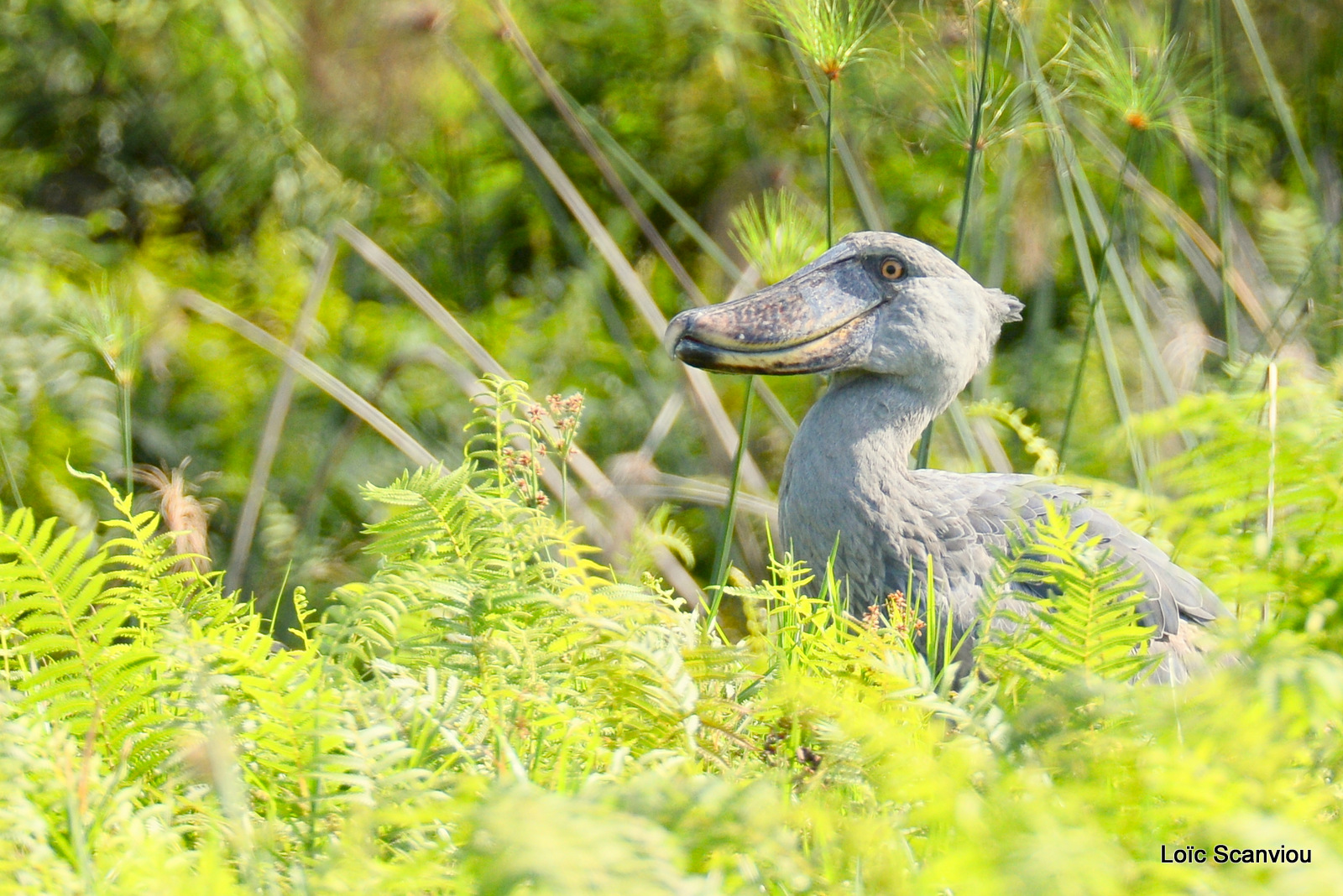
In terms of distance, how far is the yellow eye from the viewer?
1.81 meters

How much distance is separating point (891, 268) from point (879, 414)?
0.22 m

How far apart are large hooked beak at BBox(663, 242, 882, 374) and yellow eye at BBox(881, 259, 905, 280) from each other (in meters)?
0.03

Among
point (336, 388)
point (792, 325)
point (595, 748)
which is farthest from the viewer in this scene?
point (336, 388)

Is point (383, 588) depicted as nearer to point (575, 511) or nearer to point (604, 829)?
point (604, 829)

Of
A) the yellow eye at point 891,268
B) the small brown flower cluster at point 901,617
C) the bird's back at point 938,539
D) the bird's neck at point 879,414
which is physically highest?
the yellow eye at point 891,268

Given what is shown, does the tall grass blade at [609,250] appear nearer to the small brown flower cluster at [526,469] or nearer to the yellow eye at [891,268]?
the yellow eye at [891,268]

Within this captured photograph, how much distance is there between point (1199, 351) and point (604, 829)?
96.6 inches

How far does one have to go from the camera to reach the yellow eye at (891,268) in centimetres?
181

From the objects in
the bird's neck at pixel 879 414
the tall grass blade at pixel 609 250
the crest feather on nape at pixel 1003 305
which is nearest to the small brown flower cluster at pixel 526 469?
the bird's neck at pixel 879 414

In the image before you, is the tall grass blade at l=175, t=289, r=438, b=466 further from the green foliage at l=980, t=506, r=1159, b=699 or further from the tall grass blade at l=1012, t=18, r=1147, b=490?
the tall grass blade at l=1012, t=18, r=1147, b=490

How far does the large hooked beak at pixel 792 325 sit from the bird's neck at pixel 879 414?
0.08 m

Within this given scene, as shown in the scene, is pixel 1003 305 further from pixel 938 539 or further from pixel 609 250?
pixel 609 250

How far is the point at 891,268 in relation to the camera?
1.81 meters

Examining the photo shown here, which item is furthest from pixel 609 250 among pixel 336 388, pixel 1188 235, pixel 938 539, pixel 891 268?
pixel 1188 235
